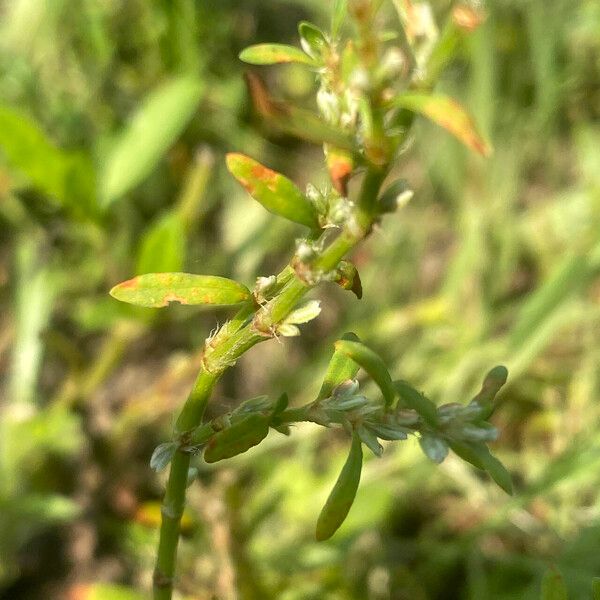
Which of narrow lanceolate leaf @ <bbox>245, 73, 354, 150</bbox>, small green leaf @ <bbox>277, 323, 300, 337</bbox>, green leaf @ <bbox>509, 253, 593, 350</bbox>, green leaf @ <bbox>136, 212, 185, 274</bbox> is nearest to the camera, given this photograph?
narrow lanceolate leaf @ <bbox>245, 73, 354, 150</bbox>

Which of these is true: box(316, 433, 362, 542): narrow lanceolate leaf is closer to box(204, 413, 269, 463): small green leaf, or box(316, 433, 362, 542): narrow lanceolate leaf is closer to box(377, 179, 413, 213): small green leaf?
box(204, 413, 269, 463): small green leaf

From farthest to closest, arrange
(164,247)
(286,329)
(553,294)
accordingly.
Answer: (553,294) → (164,247) → (286,329)

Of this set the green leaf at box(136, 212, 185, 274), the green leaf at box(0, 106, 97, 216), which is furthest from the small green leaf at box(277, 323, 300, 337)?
the green leaf at box(0, 106, 97, 216)

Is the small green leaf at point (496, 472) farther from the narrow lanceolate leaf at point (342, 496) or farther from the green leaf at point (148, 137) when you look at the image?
the green leaf at point (148, 137)

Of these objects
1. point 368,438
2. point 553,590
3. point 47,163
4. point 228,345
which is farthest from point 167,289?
point 47,163

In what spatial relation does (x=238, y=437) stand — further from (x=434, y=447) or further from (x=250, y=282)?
(x=250, y=282)

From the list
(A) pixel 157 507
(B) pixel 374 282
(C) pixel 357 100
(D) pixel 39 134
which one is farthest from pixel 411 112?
(B) pixel 374 282
